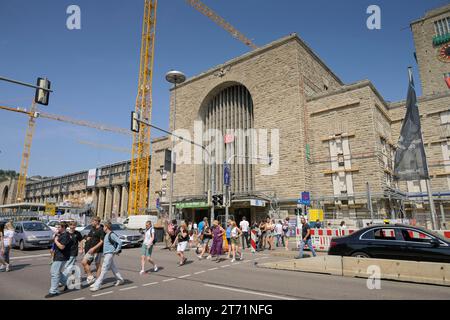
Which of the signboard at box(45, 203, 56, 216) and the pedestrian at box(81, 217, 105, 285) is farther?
the signboard at box(45, 203, 56, 216)

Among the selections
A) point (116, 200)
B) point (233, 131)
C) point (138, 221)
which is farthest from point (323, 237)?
point (116, 200)

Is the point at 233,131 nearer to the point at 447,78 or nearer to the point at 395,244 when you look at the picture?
the point at 395,244

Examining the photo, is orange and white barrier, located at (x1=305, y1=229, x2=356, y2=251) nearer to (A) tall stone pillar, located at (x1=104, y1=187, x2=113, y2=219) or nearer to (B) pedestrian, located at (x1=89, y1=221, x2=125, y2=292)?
(B) pedestrian, located at (x1=89, y1=221, x2=125, y2=292)

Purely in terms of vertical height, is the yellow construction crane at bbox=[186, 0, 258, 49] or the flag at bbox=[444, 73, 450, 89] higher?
the yellow construction crane at bbox=[186, 0, 258, 49]

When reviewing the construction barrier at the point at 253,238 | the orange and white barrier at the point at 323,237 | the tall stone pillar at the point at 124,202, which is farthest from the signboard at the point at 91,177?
the orange and white barrier at the point at 323,237

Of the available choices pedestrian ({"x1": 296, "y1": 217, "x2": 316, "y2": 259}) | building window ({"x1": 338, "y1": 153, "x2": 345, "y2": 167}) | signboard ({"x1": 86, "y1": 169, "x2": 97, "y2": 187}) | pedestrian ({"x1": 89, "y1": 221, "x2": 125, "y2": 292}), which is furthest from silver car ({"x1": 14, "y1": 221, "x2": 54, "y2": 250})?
signboard ({"x1": 86, "y1": 169, "x2": 97, "y2": 187})

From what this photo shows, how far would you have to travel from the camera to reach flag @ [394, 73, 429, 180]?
13.7 m

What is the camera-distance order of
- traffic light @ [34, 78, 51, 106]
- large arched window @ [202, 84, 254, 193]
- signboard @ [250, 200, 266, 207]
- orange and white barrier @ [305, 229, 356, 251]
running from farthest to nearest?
large arched window @ [202, 84, 254, 193], signboard @ [250, 200, 266, 207], orange and white barrier @ [305, 229, 356, 251], traffic light @ [34, 78, 51, 106]

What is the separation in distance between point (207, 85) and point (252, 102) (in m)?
6.50

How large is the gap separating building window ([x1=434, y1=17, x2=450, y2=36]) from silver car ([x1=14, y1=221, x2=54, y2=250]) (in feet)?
162

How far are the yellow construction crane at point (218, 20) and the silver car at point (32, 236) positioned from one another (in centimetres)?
4188
